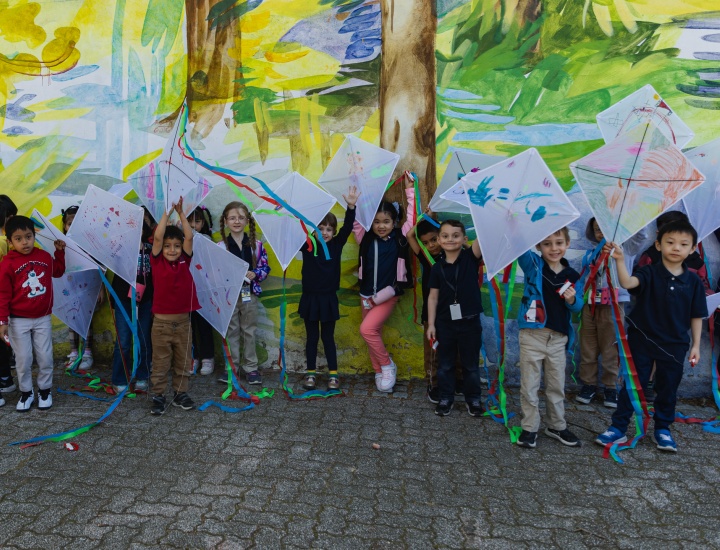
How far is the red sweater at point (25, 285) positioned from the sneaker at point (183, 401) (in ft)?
4.04

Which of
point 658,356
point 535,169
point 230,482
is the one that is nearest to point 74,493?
point 230,482

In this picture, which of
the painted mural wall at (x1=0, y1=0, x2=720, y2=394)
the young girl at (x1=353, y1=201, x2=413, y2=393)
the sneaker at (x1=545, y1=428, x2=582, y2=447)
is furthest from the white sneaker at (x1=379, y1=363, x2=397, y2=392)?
the sneaker at (x1=545, y1=428, x2=582, y2=447)

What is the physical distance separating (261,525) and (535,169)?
8.75 ft

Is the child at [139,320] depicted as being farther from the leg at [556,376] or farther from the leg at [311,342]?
the leg at [556,376]

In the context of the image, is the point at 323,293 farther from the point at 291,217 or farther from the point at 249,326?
the point at 249,326

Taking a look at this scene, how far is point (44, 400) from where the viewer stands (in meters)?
4.66

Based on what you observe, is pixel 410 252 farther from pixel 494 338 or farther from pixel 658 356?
pixel 658 356

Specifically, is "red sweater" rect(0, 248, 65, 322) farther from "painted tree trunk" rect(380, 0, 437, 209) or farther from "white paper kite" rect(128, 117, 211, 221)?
"painted tree trunk" rect(380, 0, 437, 209)

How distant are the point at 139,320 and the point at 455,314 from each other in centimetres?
274

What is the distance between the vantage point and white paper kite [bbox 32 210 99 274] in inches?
188

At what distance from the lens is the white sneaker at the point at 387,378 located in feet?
16.9

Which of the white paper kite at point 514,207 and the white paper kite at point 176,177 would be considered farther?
the white paper kite at point 176,177

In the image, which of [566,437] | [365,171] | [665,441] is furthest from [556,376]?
[365,171]

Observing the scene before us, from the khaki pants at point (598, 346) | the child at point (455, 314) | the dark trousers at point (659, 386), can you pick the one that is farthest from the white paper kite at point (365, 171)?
the dark trousers at point (659, 386)
